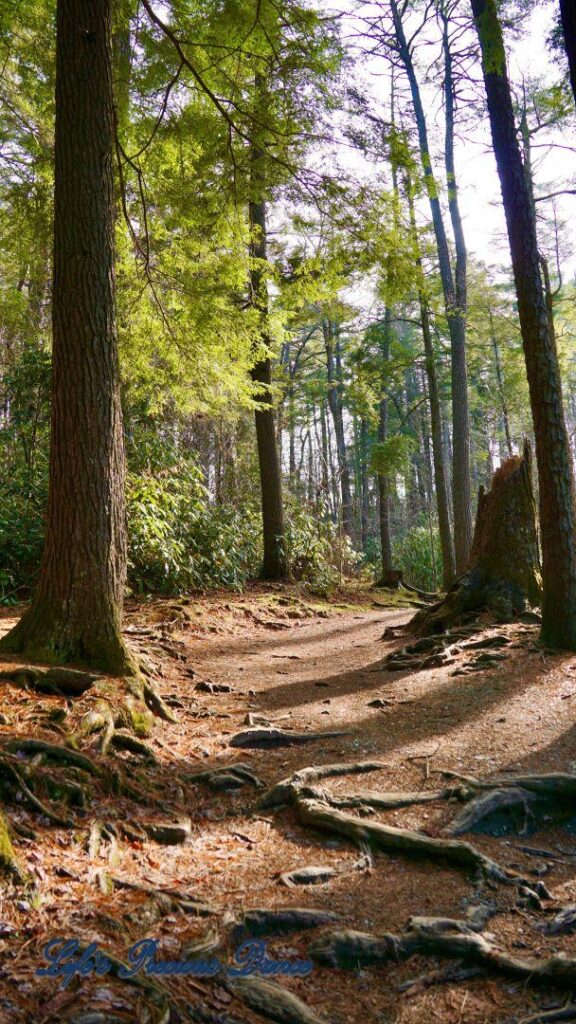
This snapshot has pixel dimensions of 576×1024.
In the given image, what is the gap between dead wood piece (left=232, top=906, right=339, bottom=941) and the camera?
253 centimetres

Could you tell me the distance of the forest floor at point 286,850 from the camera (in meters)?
2.18

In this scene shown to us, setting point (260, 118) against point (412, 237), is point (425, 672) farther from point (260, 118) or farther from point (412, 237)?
point (260, 118)

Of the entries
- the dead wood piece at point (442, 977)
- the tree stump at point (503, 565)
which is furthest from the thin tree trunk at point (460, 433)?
the dead wood piece at point (442, 977)

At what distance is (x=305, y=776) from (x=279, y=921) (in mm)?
1449

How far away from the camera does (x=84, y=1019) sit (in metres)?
1.84

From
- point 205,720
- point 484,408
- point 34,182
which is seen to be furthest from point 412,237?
point 484,408

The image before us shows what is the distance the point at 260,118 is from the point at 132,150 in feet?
6.35

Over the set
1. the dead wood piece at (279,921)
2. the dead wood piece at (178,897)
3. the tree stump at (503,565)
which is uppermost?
the tree stump at (503,565)

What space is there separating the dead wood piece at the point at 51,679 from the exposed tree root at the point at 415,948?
265cm

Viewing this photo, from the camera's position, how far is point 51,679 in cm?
444

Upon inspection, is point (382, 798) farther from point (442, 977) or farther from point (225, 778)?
point (442, 977)

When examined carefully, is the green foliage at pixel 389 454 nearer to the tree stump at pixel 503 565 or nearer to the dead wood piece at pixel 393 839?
the tree stump at pixel 503 565

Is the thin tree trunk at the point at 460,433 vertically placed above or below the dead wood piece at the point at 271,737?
above

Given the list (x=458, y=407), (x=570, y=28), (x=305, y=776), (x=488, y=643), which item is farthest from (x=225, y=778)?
(x=458, y=407)
